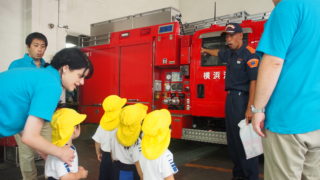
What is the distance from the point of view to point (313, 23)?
4.22 feet

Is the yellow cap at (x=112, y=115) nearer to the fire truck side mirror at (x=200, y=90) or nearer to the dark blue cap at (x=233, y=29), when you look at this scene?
the dark blue cap at (x=233, y=29)

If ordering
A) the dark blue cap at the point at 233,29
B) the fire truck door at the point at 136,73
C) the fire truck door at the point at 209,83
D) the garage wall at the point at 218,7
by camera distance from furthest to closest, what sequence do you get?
the garage wall at the point at 218,7, the fire truck door at the point at 136,73, the fire truck door at the point at 209,83, the dark blue cap at the point at 233,29

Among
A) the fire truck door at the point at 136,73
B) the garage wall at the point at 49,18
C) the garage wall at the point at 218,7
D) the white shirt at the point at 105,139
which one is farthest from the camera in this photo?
the garage wall at the point at 218,7

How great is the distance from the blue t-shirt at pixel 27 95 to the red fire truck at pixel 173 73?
308 centimetres

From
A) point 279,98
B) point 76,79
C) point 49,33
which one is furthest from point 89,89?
point 279,98

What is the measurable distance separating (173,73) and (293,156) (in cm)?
365

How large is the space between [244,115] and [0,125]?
242cm

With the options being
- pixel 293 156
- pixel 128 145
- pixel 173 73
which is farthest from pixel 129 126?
pixel 173 73

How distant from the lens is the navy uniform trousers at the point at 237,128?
284cm

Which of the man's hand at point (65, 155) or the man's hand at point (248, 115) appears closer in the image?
the man's hand at point (65, 155)

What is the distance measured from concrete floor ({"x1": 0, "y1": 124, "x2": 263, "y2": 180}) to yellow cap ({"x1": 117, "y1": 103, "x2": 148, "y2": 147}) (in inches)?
60.3

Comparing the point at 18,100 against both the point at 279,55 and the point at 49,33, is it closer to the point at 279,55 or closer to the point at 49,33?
the point at 279,55

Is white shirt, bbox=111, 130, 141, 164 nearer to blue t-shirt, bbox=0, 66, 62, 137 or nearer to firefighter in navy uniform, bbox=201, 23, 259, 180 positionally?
blue t-shirt, bbox=0, 66, 62, 137

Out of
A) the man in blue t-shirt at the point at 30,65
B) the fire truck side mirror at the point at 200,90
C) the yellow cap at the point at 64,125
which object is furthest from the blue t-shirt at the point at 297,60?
the fire truck side mirror at the point at 200,90
